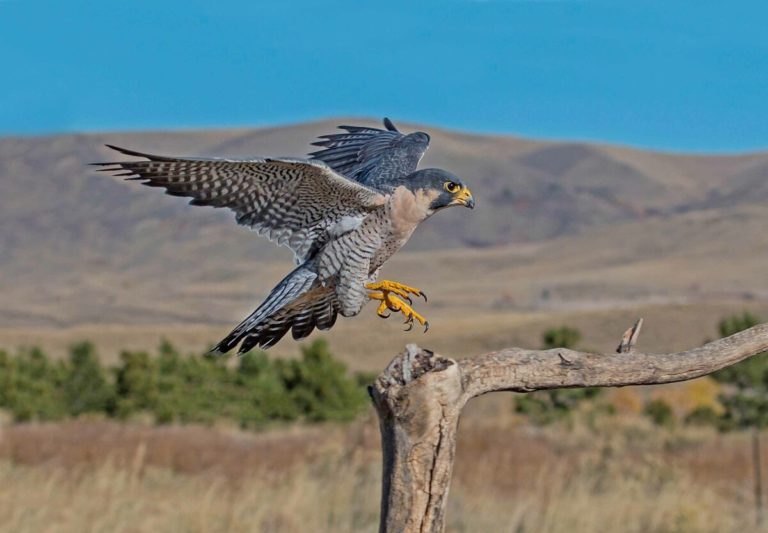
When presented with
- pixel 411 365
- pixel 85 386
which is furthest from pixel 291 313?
pixel 85 386

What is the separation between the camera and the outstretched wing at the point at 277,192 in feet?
13.2

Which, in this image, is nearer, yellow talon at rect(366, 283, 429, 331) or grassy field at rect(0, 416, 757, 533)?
yellow talon at rect(366, 283, 429, 331)

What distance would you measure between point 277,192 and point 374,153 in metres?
1.34

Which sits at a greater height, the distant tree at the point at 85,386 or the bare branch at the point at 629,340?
the distant tree at the point at 85,386

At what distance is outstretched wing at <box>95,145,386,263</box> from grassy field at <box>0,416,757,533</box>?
3.43 metres

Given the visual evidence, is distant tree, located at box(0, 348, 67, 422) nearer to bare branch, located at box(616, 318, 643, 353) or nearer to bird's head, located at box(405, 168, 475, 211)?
bird's head, located at box(405, 168, 475, 211)

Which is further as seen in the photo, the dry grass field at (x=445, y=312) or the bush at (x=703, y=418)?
the bush at (x=703, y=418)

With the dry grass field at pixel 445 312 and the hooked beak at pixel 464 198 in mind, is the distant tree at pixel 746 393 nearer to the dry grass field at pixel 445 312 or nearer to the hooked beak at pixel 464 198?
the dry grass field at pixel 445 312

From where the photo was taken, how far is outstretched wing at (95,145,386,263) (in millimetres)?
4027

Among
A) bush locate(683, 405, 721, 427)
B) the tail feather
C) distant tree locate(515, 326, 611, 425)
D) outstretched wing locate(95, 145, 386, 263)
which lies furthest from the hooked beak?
bush locate(683, 405, 721, 427)

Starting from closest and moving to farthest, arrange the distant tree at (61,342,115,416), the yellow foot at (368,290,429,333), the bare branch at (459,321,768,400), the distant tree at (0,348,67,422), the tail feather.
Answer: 1. the bare branch at (459,321,768,400)
2. the yellow foot at (368,290,429,333)
3. the tail feather
4. the distant tree at (0,348,67,422)
5. the distant tree at (61,342,115,416)

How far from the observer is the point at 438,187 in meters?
4.43

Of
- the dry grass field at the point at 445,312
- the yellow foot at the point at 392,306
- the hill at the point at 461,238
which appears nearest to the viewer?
the yellow foot at the point at 392,306

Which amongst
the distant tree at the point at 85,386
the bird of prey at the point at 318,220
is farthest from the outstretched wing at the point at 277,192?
the distant tree at the point at 85,386
